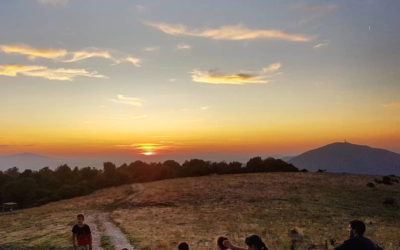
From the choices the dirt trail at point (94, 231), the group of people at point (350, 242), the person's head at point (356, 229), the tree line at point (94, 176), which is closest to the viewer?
the group of people at point (350, 242)

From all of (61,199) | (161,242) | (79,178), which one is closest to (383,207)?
(161,242)

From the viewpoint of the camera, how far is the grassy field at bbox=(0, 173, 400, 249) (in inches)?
1305

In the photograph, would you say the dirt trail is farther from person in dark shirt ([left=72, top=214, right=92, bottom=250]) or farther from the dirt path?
person in dark shirt ([left=72, top=214, right=92, bottom=250])

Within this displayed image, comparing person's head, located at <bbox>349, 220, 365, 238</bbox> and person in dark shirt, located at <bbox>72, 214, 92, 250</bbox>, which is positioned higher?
person's head, located at <bbox>349, 220, 365, 238</bbox>

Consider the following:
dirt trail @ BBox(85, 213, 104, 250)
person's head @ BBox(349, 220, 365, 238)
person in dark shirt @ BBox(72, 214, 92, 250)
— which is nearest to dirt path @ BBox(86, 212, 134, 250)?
dirt trail @ BBox(85, 213, 104, 250)

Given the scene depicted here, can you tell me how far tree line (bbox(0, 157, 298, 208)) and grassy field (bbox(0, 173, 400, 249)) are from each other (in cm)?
1245

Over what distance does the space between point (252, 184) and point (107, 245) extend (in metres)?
50.1

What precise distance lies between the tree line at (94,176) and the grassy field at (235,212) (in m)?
12.5

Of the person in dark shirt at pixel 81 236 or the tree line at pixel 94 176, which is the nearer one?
the person in dark shirt at pixel 81 236

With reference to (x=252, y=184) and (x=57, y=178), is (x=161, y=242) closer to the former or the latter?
(x=252, y=184)

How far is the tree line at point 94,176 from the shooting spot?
88125mm

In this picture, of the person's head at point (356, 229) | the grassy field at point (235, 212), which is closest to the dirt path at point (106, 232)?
the grassy field at point (235, 212)

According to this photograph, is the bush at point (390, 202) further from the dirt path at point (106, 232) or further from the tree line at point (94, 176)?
the dirt path at point (106, 232)

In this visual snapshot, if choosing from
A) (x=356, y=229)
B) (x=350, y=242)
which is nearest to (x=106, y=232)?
(x=356, y=229)
